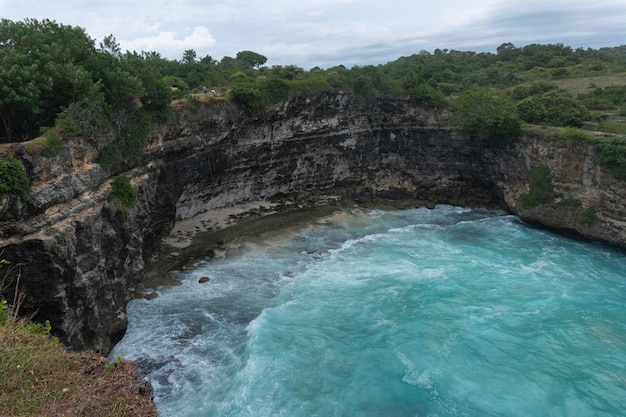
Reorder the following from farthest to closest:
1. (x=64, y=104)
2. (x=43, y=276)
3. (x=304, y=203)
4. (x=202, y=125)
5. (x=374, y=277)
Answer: (x=304, y=203), (x=202, y=125), (x=374, y=277), (x=64, y=104), (x=43, y=276)

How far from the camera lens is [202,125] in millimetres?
32969

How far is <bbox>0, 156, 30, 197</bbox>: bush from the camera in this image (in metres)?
16.6

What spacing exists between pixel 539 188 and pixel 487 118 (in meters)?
7.42

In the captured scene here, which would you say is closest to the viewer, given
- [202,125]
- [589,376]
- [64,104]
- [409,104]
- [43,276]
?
[43,276]

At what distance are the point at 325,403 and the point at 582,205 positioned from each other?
89.4 feet

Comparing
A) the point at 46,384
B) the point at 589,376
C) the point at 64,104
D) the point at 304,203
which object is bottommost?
the point at 589,376

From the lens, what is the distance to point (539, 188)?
120 feet

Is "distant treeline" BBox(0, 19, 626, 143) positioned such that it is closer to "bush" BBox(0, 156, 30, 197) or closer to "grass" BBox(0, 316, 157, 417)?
"bush" BBox(0, 156, 30, 197)

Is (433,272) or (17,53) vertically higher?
(17,53)

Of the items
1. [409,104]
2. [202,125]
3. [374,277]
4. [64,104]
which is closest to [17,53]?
[64,104]

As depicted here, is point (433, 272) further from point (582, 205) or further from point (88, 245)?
point (88, 245)

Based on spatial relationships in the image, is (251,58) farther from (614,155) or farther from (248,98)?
(614,155)

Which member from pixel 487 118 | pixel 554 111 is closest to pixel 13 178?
pixel 487 118

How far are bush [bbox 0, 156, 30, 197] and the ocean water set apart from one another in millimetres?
8811
